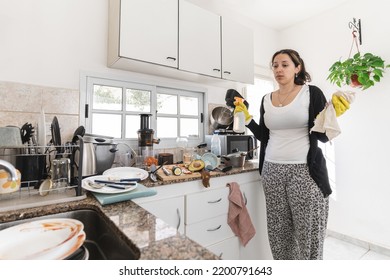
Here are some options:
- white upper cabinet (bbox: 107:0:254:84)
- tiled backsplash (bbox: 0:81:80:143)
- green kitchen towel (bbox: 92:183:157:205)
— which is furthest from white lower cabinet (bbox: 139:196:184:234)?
white upper cabinet (bbox: 107:0:254:84)

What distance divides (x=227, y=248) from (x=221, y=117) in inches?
47.8

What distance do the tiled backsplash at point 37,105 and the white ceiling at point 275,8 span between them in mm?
1523

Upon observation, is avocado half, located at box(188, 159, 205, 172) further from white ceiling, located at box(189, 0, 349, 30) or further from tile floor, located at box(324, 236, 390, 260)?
white ceiling, located at box(189, 0, 349, 30)

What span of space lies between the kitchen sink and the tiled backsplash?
0.67 meters

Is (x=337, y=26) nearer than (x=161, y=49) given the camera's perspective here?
No

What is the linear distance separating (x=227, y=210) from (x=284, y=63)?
3.41 ft

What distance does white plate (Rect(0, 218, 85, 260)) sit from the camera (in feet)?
1.55

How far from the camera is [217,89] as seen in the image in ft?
7.33

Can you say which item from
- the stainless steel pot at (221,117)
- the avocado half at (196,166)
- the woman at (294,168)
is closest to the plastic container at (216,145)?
the stainless steel pot at (221,117)

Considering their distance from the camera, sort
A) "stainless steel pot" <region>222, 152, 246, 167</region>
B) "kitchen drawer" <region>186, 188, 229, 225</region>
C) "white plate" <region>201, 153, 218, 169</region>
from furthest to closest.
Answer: "stainless steel pot" <region>222, 152, 246, 167</region>, "white plate" <region>201, 153, 218, 169</region>, "kitchen drawer" <region>186, 188, 229, 225</region>

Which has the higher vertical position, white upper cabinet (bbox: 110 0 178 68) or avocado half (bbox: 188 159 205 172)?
white upper cabinet (bbox: 110 0 178 68)

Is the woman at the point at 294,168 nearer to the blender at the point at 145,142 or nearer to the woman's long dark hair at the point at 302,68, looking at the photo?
the woman's long dark hair at the point at 302,68

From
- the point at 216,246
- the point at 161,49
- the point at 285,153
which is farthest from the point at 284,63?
the point at 216,246
